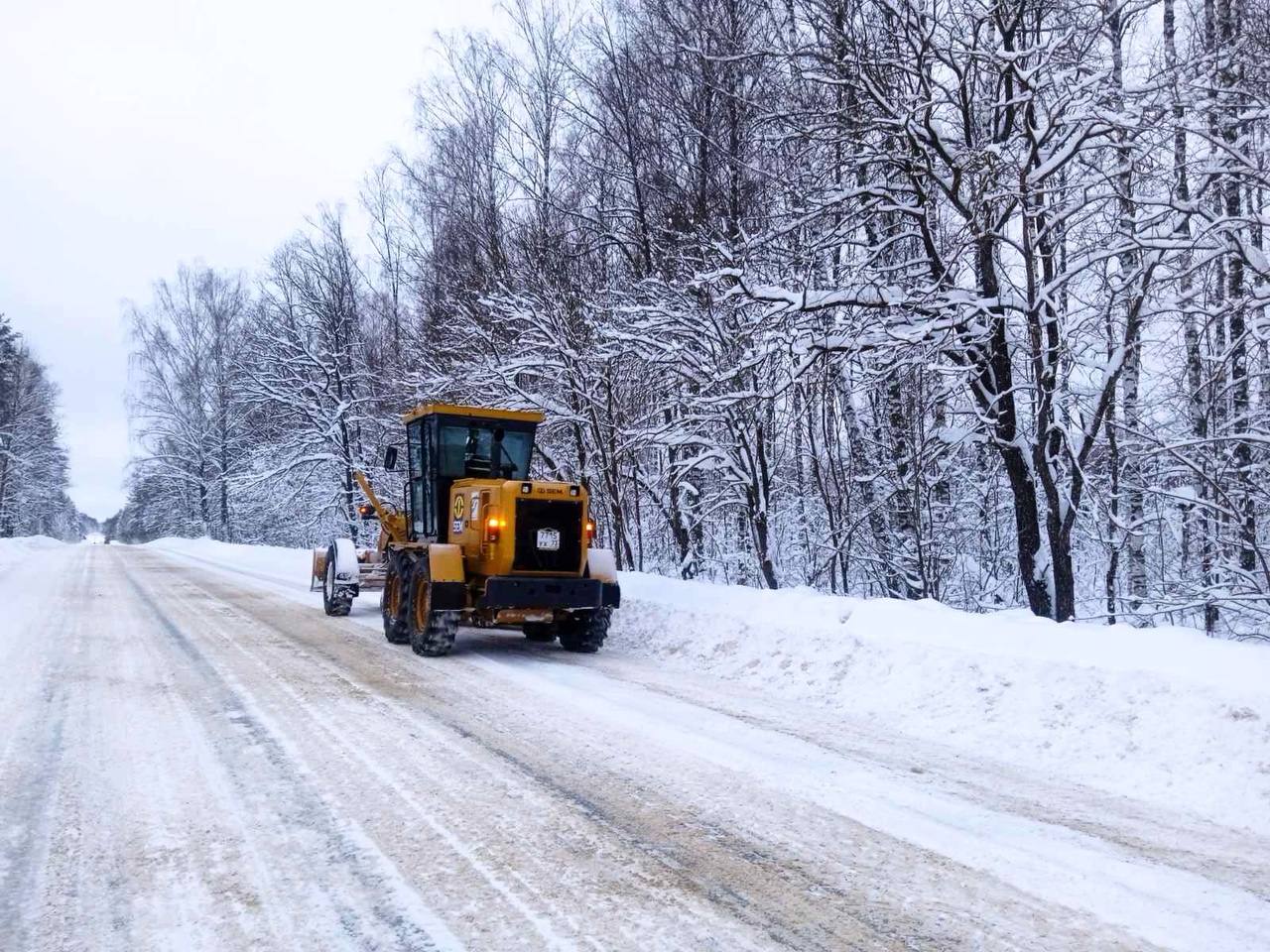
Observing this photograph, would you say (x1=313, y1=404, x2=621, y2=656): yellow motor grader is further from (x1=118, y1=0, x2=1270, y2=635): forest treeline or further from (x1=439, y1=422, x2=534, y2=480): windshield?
(x1=118, y1=0, x2=1270, y2=635): forest treeline

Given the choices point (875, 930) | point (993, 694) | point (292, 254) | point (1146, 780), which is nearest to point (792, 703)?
point (993, 694)

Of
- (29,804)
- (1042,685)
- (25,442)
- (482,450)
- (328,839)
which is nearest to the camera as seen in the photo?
(328,839)

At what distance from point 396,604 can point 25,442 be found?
50.1 m

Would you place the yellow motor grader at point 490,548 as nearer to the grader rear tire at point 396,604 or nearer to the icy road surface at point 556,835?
the grader rear tire at point 396,604

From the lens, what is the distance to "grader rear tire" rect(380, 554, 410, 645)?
10.8 meters

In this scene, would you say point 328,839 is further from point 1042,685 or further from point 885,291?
point 885,291

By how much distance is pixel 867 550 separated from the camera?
13562 millimetres

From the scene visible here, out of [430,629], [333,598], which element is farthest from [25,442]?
[430,629]

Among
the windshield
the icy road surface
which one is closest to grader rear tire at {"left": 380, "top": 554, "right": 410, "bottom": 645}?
the windshield

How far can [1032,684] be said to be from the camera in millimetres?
6066

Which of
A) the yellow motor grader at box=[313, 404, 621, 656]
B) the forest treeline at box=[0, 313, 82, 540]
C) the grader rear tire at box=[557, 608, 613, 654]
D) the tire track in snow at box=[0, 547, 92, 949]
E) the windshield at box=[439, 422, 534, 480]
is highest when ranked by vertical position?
the forest treeline at box=[0, 313, 82, 540]

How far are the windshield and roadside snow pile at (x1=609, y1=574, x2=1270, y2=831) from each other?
3.71 m

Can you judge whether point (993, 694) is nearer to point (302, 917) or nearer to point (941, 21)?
point (302, 917)

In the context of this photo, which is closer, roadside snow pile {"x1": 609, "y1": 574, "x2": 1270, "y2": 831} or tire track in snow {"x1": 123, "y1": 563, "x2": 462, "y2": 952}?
tire track in snow {"x1": 123, "y1": 563, "x2": 462, "y2": 952}
